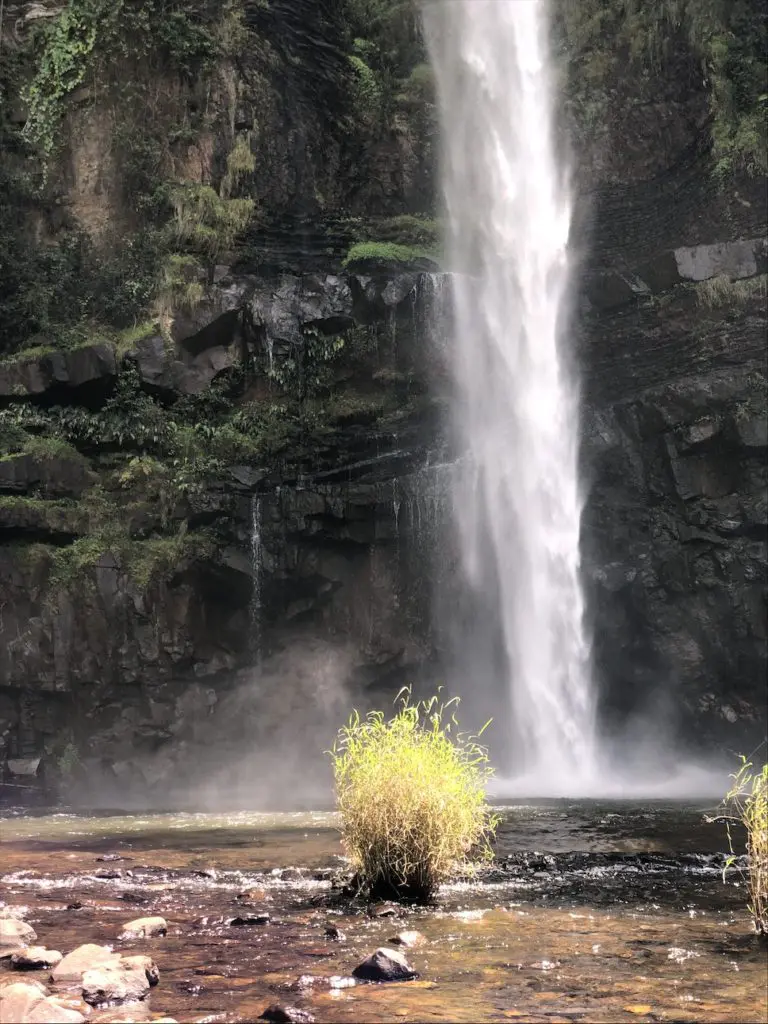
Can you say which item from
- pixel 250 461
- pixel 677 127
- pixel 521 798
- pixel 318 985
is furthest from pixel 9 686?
pixel 677 127

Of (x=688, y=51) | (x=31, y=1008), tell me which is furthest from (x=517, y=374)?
(x=31, y=1008)

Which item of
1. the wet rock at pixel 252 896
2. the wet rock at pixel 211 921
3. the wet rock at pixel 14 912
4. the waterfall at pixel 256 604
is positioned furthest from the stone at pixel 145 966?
the waterfall at pixel 256 604

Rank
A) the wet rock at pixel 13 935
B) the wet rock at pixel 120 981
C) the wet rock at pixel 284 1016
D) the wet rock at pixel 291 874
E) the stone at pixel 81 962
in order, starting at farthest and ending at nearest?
1. the wet rock at pixel 291 874
2. the wet rock at pixel 13 935
3. the stone at pixel 81 962
4. the wet rock at pixel 120 981
5. the wet rock at pixel 284 1016

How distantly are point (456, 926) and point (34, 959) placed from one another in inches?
112

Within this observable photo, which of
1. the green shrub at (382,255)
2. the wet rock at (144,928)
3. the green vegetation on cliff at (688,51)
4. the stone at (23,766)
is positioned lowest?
the wet rock at (144,928)

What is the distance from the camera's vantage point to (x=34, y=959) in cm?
540

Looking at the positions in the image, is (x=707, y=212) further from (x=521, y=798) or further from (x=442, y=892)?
(x=442, y=892)

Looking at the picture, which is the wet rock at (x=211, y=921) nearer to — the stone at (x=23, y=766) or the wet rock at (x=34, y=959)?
the wet rock at (x=34, y=959)

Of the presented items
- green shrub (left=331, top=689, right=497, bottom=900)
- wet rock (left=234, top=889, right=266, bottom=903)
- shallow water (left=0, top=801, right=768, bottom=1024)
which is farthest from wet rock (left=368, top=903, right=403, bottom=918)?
wet rock (left=234, top=889, right=266, bottom=903)

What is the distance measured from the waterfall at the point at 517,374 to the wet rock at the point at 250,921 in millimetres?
11833

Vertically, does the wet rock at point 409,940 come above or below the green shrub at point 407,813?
below

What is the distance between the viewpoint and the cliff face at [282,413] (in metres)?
20.5

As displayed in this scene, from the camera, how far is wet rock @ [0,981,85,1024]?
4199 millimetres

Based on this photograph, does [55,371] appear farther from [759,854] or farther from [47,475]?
[759,854]
